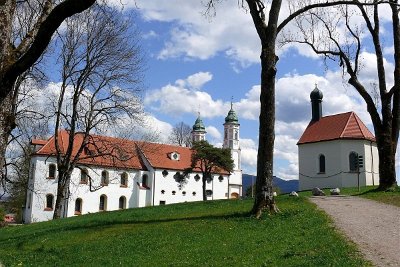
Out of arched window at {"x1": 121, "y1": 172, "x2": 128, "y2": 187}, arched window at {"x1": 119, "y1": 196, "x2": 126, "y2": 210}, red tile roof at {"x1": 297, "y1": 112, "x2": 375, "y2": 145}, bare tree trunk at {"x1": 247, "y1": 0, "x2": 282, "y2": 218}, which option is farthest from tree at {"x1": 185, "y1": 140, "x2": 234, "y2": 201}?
bare tree trunk at {"x1": 247, "y1": 0, "x2": 282, "y2": 218}

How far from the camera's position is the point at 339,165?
134ft

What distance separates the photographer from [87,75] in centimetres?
2908

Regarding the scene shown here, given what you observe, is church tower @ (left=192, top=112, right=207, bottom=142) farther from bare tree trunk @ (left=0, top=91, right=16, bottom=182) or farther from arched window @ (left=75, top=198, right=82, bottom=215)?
bare tree trunk @ (left=0, top=91, right=16, bottom=182)

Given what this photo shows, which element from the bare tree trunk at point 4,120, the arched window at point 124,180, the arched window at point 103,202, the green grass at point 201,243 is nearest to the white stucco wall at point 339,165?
the arched window at point 124,180

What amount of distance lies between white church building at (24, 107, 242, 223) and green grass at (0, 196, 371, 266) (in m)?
29.6

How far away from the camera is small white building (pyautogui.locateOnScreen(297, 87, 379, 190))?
40.5 metres

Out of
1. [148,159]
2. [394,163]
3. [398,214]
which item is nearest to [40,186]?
[148,159]

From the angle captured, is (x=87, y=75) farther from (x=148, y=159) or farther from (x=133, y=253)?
(x=148, y=159)

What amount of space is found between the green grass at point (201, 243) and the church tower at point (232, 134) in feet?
208

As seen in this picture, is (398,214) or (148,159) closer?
(398,214)

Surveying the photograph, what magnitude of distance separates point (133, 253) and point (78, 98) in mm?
19977

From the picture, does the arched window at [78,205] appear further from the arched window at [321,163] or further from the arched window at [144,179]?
the arched window at [321,163]

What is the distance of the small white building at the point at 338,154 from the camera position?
40.5 metres

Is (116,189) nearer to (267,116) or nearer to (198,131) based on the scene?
(198,131)
